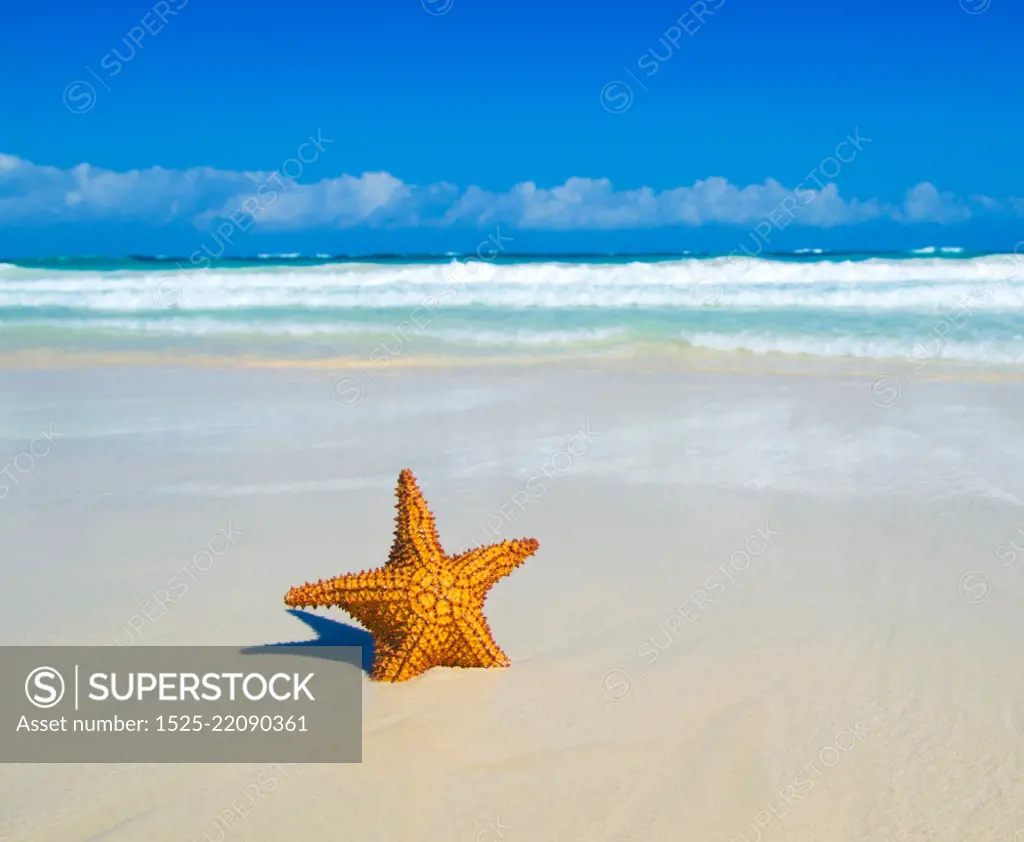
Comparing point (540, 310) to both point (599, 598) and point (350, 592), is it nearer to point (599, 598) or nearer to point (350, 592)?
point (599, 598)

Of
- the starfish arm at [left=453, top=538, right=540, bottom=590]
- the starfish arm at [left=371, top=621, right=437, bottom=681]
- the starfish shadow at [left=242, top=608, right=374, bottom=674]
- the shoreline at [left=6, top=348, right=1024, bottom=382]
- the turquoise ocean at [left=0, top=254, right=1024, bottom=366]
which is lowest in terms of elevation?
the starfish arm at [left=371, top=621, right=437, bottom=681]

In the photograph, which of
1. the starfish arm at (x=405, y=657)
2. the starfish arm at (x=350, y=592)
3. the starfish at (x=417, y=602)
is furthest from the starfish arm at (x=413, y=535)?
the starfish arm at (x=405, y=657)

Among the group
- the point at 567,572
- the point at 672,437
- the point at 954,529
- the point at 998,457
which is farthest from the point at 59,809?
the point at 998,457

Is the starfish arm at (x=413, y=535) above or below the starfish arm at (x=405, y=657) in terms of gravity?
above

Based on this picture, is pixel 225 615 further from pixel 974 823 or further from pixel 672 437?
pixel 672 437

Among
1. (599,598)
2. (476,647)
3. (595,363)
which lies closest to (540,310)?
(595,363)

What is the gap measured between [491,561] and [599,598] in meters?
0.82

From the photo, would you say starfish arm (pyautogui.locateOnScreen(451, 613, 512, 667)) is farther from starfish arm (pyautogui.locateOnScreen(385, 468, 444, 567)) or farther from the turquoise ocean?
the turquoise ocean

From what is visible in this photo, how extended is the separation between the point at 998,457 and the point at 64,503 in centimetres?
568

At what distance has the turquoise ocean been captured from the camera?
1278cm

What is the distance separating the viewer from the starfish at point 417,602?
11.2 feet

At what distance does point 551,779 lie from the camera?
291cm

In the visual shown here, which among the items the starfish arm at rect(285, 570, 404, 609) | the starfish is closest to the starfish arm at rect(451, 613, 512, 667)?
the starfish

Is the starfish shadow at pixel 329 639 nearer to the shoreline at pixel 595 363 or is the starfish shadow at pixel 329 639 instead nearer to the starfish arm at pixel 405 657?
the starfish arm at pixel 405 657
